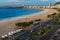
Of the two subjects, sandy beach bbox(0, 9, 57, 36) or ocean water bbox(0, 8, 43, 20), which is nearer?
sandy beach bbox(0, 9, 57, 36)

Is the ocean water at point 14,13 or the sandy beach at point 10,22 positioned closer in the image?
the sandy beach at point 10,22

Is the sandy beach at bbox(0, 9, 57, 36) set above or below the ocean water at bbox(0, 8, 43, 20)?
above

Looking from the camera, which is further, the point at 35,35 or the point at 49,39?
the point at 35,35

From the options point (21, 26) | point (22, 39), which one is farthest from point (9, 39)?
point (21, 26)

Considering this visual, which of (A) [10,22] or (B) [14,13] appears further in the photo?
(B) [14,13]

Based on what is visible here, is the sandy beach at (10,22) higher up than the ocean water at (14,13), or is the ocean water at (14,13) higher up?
the sandy beach at (10,22)

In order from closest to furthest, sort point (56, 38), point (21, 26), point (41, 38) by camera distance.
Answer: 1. point (56, 38)
2. point (41, 38)
3. point (21, 26)

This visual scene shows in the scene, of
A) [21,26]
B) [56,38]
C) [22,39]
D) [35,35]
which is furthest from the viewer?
[21,26]

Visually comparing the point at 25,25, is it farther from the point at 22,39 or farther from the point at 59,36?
the point at 59,36

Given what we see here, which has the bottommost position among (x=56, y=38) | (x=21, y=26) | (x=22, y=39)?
(x=21, y=26)

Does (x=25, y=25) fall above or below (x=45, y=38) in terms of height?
below

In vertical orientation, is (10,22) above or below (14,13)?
above
